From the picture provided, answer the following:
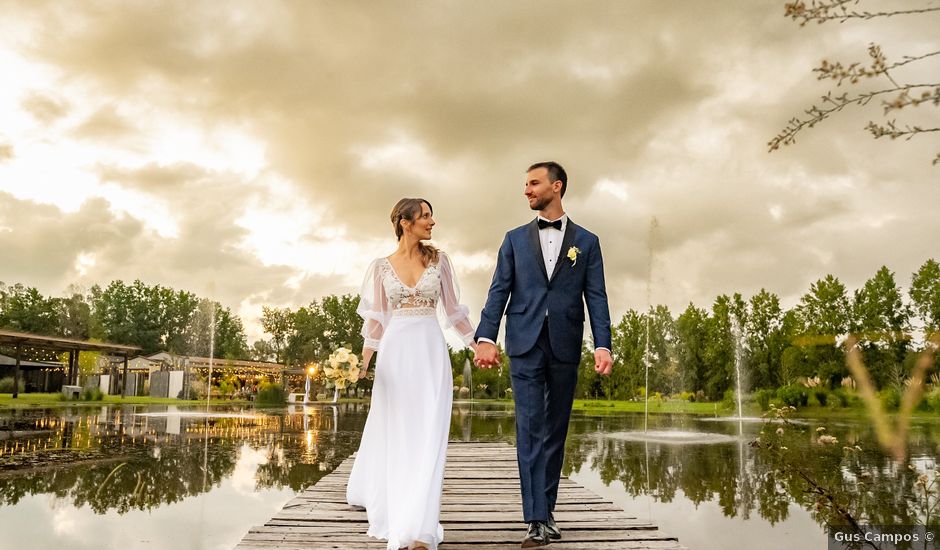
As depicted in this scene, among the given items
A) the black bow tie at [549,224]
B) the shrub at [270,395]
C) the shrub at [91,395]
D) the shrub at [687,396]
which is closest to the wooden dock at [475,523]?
the black bow tie at [549,224]

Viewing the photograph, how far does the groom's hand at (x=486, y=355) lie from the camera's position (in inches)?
161

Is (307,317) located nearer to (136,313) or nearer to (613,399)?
(136,313)

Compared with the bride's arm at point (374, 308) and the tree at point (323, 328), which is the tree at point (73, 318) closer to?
the tree at point (323, 328)

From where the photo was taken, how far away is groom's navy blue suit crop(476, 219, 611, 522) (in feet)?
13.0

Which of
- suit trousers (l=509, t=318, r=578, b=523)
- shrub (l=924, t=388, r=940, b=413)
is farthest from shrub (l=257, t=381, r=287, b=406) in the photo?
suit trousers (l=509, t=318, r=578, b=523)

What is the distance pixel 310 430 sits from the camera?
16.5m

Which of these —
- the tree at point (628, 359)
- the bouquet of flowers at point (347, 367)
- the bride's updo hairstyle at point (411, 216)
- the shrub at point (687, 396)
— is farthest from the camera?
the tree at point (628, 359)

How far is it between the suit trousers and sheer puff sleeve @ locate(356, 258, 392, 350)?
1126mm

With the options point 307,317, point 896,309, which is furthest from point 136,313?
point 896,309

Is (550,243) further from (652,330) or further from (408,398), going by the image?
(652,330)

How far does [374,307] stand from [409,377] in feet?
2.21

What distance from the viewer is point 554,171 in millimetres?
4254

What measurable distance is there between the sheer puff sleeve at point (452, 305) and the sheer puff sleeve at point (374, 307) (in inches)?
15.9

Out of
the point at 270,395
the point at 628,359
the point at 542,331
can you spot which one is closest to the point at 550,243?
the point at 542,331
